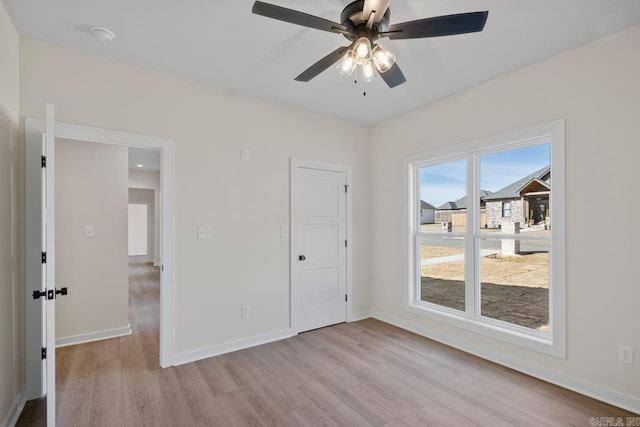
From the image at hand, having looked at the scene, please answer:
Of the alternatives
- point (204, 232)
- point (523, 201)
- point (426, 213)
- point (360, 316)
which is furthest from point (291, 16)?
point (360, 316)

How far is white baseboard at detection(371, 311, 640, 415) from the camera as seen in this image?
7.48 ft

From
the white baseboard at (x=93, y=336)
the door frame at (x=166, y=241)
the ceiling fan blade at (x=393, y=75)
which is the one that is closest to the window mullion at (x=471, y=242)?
the ceiling fan blade at (x=393, y=75)

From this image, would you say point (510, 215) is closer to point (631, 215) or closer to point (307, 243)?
point (631, 215)

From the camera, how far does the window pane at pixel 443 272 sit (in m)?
3.57

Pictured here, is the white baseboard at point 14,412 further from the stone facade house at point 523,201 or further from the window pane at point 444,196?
the stone facade house at point 523,201

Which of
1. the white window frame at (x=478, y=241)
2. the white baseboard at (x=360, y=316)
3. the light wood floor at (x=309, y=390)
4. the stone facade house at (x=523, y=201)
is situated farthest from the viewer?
the white baseboard at (x=360, y=316)

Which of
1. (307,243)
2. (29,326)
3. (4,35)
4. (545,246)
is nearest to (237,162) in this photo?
(307,243)

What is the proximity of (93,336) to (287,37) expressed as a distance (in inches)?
153

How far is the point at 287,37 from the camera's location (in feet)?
7.78

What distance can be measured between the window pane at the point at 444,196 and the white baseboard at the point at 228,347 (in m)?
2.22

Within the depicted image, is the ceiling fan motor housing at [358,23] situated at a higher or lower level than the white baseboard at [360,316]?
higher

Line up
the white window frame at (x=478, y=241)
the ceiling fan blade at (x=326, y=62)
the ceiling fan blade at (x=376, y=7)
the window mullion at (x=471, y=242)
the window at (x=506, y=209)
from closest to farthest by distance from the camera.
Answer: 1. the ceiling fan blade at (x=376, y=7)
2. the ceiling fan blade at (x=326, y=62)
3. the white window frame at (x=478, y=241)
4. the window at (x=506, y=209)
5. the window mullion at (x=471, y=242)

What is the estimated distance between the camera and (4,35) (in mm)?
2018

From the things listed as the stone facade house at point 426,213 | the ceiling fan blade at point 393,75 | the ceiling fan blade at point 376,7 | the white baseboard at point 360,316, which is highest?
the ceiling fan blade at point 376,7
